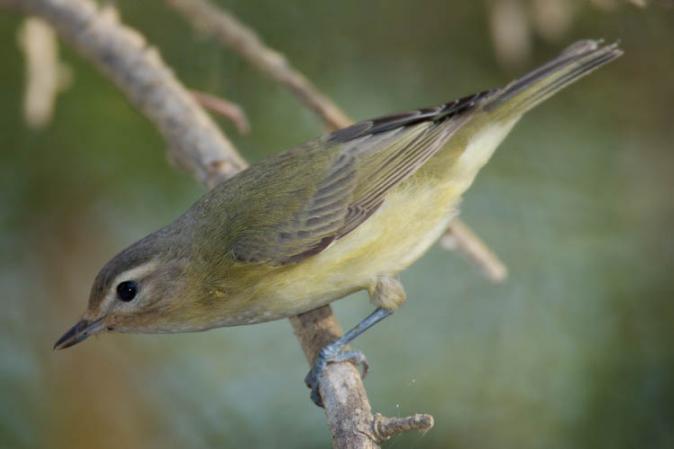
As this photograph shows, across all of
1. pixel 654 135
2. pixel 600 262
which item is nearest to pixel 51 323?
pixel 600 262

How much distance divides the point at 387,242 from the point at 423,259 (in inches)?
76.4

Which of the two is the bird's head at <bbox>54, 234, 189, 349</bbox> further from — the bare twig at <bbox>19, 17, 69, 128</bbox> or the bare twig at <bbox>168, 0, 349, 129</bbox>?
the bare twig at <bbox>19, 17, 69, 128</bbox>

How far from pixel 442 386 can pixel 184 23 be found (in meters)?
2.37

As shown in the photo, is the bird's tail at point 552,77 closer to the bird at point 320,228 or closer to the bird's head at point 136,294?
the bird at point 320,228

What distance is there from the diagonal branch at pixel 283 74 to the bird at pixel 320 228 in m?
0.13

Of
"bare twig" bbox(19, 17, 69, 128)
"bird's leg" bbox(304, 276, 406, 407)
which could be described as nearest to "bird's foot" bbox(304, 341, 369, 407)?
"bird's leg" bbox(304, 276, 406, 407)

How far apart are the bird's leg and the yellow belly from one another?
0.05 meters

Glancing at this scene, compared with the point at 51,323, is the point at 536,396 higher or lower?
lower

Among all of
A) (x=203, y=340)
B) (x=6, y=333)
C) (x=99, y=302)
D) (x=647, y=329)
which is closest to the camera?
(x=99, y=302)

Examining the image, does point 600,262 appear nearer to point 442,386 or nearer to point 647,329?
point 647,329

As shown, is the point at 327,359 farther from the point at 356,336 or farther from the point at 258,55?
the point at 258,55

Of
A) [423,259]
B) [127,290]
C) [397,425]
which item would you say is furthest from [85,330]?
[423,259]

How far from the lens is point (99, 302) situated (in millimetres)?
4012

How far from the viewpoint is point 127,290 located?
403 centimetres
